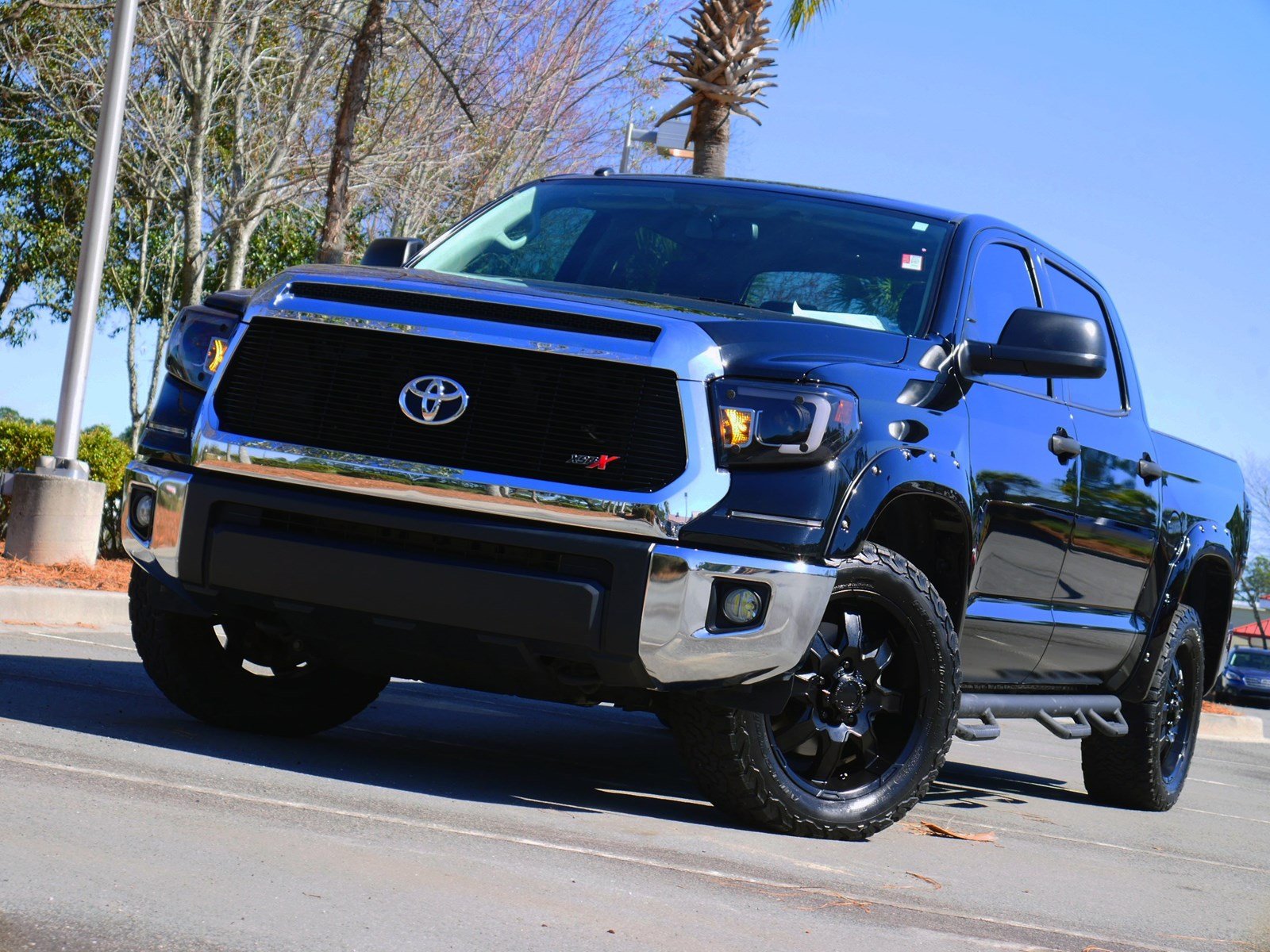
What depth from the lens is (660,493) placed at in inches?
167

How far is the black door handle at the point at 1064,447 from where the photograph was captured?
5.79 metres

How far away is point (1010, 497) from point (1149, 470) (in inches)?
58.8

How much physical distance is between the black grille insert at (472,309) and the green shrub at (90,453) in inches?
416

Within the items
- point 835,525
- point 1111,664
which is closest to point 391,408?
point 835,525

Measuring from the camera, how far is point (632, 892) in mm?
3676

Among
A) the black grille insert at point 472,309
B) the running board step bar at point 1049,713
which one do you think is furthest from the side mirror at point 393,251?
the running board step bar at point 1049,713

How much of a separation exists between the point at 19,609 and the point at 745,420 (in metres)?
6.08

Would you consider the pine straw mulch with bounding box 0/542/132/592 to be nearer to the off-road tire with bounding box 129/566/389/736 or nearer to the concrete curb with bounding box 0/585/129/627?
the concrete curb with bounding box 0/585/129/627

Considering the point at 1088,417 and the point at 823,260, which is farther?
the point at 1088,417

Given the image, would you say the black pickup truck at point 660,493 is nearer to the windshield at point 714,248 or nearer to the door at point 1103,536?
the windshield at point 714,248

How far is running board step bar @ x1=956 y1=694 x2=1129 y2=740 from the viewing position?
17.6 feet

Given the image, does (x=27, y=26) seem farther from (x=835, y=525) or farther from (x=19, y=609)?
(x=835, y=525)

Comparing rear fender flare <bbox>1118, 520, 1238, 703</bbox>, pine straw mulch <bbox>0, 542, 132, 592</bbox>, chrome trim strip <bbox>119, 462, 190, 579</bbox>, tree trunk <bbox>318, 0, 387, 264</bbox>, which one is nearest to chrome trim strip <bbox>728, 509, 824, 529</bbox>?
chrome trim strip <bbox>119, 462, 190, 579</bbox>

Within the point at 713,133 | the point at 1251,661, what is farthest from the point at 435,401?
the point at 1251,661
